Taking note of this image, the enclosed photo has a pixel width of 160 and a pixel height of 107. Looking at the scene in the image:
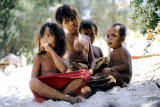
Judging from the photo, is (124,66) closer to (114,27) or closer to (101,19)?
(114,27)

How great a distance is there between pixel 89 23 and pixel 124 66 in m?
1.34

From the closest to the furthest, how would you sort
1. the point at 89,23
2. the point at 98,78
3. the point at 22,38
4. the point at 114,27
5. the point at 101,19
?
the point at 98,78
the point at 114,27
the point at 89,23
the point at 22,38
the point at 101,19

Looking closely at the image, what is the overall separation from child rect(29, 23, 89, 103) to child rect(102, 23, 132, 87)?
83 centimetres

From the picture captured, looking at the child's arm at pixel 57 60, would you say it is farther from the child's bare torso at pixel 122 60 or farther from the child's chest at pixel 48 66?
the child's bare torso at pixel 122 60

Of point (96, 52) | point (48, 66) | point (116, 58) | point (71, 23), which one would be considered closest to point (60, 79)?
point (48, 66)

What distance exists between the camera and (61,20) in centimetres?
351

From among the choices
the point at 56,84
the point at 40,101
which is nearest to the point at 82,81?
the point at 56,84

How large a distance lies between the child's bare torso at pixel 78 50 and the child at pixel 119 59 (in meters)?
0.42

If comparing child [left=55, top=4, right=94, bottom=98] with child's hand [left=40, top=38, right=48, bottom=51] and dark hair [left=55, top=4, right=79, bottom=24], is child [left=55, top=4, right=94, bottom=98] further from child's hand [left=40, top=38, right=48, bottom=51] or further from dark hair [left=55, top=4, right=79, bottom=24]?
child's hand [left=40, top=38, right=48, bottom=51]

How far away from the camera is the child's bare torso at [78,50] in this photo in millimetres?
3523

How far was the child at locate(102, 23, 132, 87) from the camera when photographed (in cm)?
361

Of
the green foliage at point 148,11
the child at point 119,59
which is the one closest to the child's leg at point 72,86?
the child at point 119,59

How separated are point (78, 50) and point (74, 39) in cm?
18

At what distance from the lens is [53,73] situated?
3.01 metres
